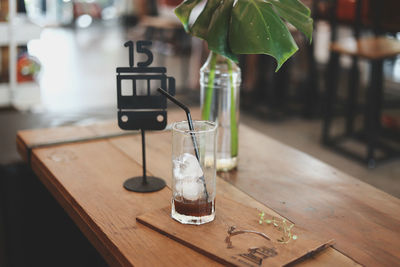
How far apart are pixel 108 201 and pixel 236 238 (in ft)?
1.20

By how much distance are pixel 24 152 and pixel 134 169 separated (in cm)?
45

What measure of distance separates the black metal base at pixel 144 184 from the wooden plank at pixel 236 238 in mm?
144

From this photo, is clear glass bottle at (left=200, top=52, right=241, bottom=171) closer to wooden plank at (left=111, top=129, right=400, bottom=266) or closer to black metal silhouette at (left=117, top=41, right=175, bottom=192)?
wooden plank at (left=111, top=129, right=400, bottom=266)

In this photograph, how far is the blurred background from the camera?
191 cm

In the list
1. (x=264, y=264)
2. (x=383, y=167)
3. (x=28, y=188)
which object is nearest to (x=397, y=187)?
(x=383, y=167)

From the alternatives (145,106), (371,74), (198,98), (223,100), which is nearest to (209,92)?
(223,100)

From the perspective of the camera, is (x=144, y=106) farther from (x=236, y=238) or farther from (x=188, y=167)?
(x=236, y=238)

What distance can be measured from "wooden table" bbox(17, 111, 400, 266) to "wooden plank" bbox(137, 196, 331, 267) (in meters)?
0.02

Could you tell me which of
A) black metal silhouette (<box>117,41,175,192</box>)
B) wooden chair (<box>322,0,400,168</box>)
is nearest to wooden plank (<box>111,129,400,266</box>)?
black metal silhouette (<box>117,41,175,192</box>)

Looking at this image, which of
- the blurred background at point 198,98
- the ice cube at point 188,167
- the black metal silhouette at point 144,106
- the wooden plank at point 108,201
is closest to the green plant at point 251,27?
the black metal silhouette at point 144,106

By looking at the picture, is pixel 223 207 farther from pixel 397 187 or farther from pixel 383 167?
pixel 383 167

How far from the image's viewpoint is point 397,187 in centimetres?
289

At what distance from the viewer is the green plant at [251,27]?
3.90 ft

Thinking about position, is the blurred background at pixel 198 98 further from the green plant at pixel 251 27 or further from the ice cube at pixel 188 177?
the green plant at pixel 251 27
